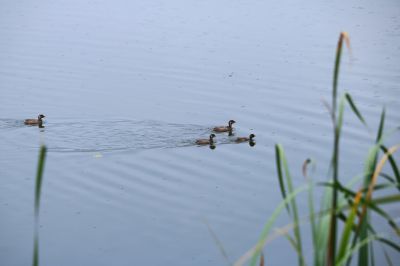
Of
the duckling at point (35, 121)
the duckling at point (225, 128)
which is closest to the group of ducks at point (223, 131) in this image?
the duckling at point (225, 128)

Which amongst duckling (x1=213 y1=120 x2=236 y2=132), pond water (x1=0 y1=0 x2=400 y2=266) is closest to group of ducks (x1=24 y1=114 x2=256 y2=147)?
duckling (x1=213 y1=120 x2=236 y2=132)

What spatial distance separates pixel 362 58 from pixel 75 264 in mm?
10939

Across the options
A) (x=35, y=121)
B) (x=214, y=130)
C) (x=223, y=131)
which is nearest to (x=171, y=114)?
(x=214, y=130)

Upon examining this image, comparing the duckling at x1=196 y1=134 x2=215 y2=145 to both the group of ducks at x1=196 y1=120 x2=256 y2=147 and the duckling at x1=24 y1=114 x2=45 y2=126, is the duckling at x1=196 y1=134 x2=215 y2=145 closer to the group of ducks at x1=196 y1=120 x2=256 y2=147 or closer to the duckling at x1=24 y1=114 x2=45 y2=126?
the group of ducks at x1=196 y1=120 x2=256 y2=147

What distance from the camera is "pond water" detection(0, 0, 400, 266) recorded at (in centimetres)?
876

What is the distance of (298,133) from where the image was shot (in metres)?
12.1

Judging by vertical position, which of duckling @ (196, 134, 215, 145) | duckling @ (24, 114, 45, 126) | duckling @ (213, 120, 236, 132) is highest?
duckling @ (213, 120, 236, 132)

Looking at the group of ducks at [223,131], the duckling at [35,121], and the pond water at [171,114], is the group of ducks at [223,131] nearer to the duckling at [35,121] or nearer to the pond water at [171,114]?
the pond water at [171,114]

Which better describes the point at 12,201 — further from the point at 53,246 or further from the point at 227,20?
the point at 227,20

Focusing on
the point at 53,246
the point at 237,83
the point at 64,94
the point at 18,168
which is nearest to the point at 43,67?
the point at 64,94

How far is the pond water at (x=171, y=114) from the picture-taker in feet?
28.7

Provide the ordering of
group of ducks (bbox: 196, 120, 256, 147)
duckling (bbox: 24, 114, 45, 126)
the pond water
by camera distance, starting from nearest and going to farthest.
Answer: the pond water → group of ducks (bbox: 196, 120, 256, 147) → duckling (bbox: 24, 114, 45, 126)

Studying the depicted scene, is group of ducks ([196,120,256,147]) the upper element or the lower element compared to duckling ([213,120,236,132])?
lower

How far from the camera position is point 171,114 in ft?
43.4
